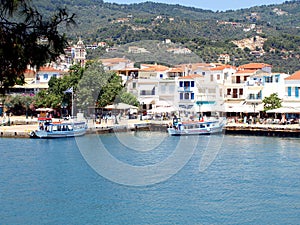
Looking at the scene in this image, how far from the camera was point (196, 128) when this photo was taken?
40.6m

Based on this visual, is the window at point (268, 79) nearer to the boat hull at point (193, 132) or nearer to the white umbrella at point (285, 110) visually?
the white umbrella at point (285, 110)

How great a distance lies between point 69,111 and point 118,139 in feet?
42.5

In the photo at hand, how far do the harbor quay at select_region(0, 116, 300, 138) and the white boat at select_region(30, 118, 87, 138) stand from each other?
952 millimetres

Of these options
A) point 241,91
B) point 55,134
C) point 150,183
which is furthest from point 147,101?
point 150,183

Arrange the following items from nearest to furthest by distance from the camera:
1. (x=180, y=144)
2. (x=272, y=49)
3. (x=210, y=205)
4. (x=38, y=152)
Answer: (x=210, y=205)
(x=38, y=152)
(x=180, y=144)
(x=272, y=49)

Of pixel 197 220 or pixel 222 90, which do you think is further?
pixel 222 90

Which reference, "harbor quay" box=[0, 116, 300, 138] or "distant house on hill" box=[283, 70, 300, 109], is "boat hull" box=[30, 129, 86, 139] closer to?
"harbor quay" box=[0, 116, 300, 138]

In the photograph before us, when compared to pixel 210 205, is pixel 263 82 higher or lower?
higher

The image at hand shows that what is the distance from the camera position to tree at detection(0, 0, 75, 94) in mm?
8164

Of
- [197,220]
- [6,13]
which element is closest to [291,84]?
[197,220]

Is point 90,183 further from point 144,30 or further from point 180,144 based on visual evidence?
point 144,30

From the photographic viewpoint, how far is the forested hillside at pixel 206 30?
87.7m

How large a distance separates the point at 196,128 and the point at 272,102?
256 inches

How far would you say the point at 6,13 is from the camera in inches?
320
